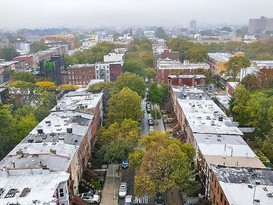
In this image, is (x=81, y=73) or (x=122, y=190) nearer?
(x=122, y=190)

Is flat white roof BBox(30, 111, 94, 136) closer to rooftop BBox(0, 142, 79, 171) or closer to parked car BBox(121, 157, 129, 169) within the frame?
rooftop BBox(0, 142, 79, 171)

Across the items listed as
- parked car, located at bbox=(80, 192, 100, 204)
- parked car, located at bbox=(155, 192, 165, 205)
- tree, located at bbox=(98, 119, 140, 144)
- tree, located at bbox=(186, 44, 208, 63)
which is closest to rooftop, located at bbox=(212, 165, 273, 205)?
parked car, located at bbox=(155, 192, 165, 205)

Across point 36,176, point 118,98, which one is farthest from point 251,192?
point 118,98

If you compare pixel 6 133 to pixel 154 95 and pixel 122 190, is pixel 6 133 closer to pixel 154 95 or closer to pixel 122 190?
pixel 122 190

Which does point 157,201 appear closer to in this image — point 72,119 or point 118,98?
point 72,119

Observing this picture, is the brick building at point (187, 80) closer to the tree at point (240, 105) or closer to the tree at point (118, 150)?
the tree at point (240, 105)

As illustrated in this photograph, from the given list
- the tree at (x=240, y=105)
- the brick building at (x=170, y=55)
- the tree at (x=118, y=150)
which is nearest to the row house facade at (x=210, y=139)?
the tree at (x=240, y=105)

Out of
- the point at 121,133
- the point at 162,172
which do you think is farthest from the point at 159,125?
the point at 162,172
